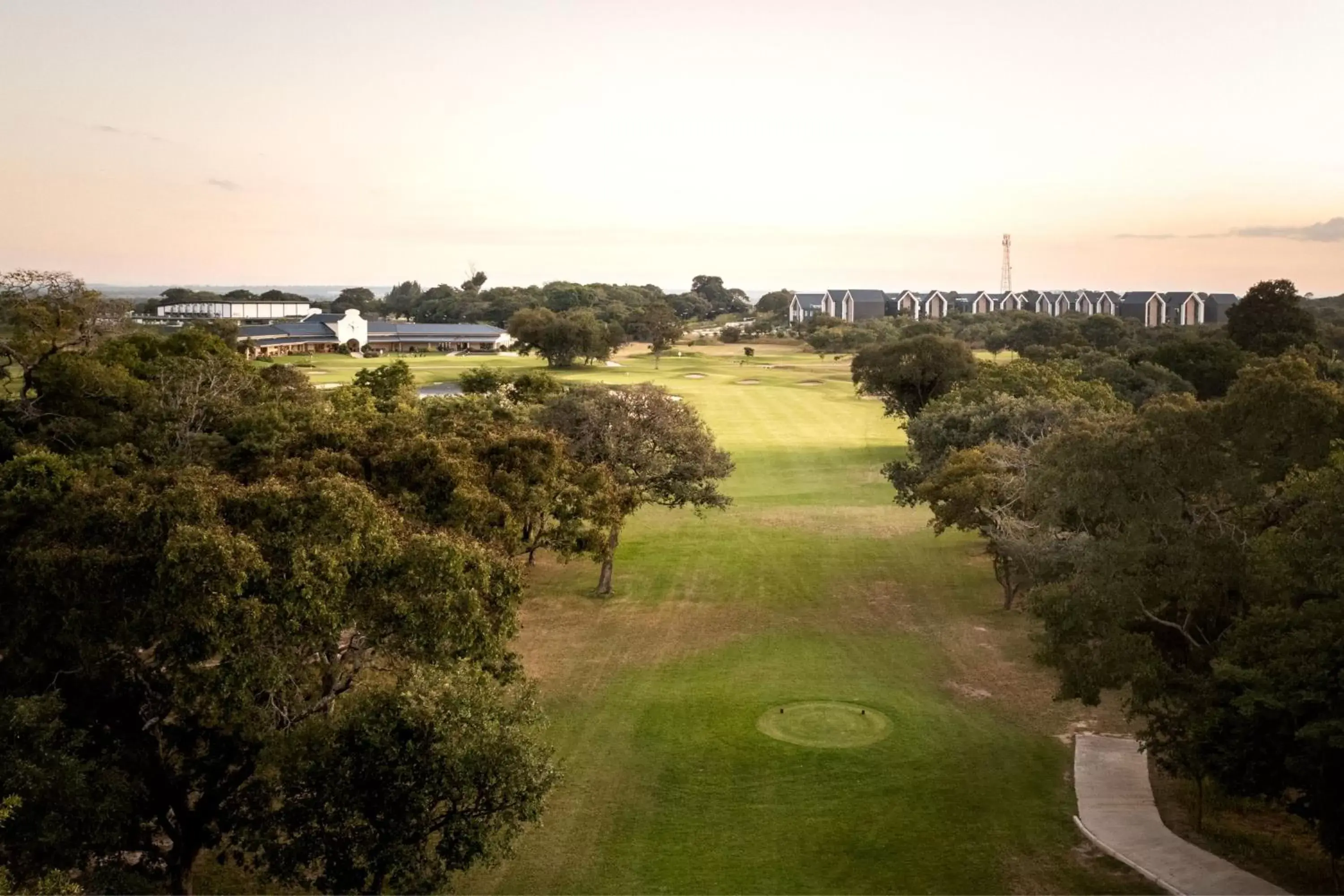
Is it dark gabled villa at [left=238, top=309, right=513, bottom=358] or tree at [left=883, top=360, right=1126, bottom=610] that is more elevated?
dark gabled villa at [left=238, top=309, right=513, bottom=358]

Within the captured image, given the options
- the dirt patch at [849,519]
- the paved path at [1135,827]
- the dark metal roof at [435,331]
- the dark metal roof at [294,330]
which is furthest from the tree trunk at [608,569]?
the dark metal roof at [435,331]

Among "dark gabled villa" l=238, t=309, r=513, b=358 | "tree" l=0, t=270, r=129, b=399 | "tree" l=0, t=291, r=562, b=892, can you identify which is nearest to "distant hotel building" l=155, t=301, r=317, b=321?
"dark gabled villa" l=238, t=309, r=513, b=358

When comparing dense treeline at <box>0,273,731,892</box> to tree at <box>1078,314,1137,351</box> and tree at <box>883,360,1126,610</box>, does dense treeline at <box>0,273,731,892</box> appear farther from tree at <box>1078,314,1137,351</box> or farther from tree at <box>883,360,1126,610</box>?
tree at <box>1078,314,1137,351</box>

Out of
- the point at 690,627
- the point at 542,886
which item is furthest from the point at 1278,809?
the point at 690,627

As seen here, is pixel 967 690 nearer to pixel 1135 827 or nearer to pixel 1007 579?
pixel 1135 827

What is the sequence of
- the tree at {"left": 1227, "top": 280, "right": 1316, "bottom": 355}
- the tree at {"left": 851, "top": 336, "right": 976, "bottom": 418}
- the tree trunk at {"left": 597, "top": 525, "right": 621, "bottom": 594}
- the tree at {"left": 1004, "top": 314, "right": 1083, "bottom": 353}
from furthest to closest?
the tree at {"left": 1004, "top": 314, "right": 1083, "bottom": 353} < the tree at {"left": 1227, "top": 280, "right": 1316, "bottom": 355} < the tree at {"left": 851, "top": 336, "right": 976, "bottom": 418} < the tree trunk at {"left": 597, "top": 525, "right": 621, "bottom": 594}

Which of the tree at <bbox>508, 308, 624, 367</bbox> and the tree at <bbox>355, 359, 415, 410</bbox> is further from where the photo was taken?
the tree at <bbox>508, 308, 624, 367</bbox>

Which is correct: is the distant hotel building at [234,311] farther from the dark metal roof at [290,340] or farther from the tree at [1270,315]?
the tree at [1270,315]
